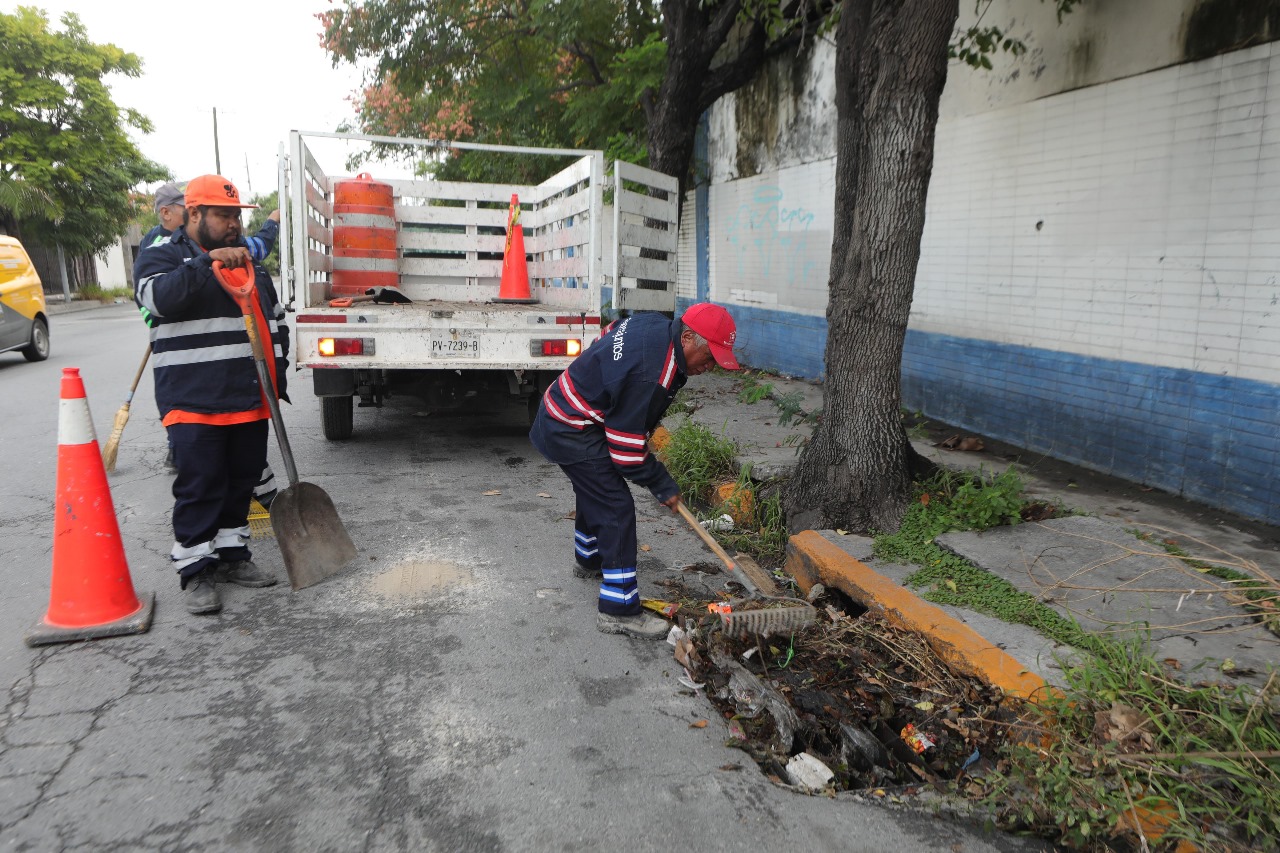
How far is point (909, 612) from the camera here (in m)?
3.48

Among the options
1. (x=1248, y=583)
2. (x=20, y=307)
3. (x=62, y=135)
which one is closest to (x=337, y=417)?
(x=1248, y=583)

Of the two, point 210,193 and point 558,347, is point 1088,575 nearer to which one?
point 558,347

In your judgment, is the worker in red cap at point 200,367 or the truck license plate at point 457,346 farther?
the truck license plate at point 457,346

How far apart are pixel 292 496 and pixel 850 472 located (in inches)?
109

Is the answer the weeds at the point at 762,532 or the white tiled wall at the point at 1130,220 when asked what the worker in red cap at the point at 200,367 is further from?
the white tiled wall at the point at 1130,220

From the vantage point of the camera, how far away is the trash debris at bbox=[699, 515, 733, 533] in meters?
4.97

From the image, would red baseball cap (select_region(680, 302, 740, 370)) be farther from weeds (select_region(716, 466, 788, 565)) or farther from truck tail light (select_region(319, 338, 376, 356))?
truck tail light (select_region(319, 338, 376, 356))

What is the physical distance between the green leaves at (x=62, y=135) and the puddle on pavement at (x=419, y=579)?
926 inches

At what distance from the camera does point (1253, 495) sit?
14.9 feet

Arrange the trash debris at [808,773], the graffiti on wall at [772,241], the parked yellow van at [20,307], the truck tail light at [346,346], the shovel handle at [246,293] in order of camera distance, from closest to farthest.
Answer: the trash debris at [808,773] < the shovel handle at [246,293] < the truck tail light at [346,346] < the graffiti on wall at [772,241] < the parked yellow van at [20,307]

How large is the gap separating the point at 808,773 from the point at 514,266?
20.4 ft

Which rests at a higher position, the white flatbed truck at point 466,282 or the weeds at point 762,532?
the white flatbed truck at point 466,282

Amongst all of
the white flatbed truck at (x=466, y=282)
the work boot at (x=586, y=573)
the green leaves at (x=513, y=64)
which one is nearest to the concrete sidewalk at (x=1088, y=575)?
the work boot at (x=586, y=573)

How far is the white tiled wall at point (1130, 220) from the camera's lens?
4582mm
